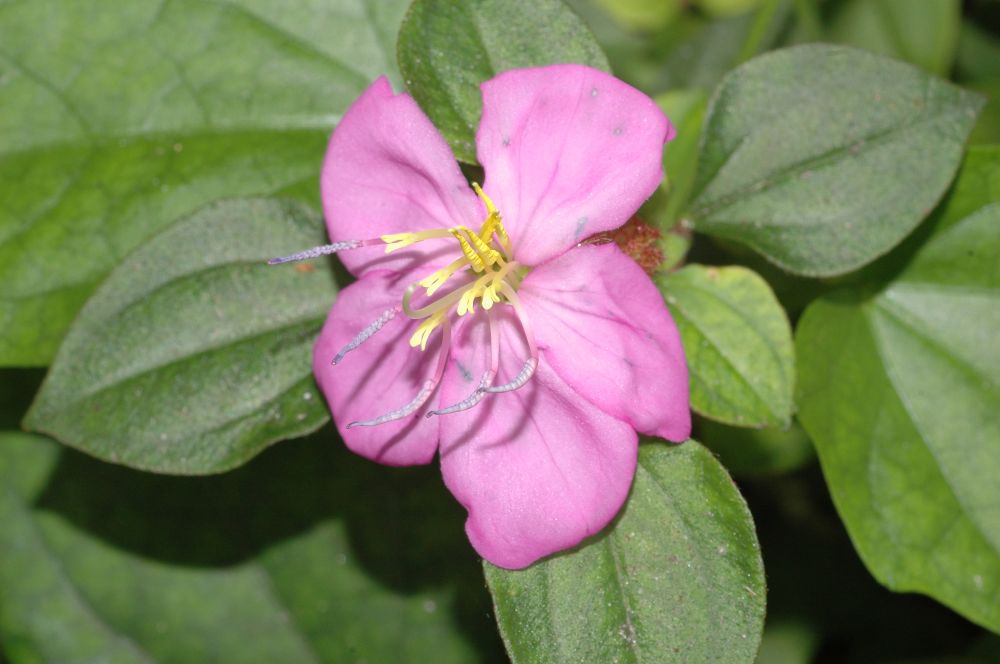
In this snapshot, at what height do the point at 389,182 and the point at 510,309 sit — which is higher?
the point at 389,182

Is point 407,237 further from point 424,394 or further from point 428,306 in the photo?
point 424,394

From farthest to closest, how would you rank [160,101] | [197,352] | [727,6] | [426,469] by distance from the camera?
[727,6]
[426,469]
[160,101]
[197,352]

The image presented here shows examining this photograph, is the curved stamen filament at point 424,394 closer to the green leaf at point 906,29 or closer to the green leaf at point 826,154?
the green leaf at point 826,154

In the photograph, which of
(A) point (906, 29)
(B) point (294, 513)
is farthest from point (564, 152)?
(A) point (906, 29)

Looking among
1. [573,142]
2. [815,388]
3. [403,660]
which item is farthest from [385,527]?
[573,142]

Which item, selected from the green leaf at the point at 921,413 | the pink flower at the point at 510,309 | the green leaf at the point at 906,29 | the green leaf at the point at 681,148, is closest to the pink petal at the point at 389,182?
the pink flower at the point at 510,309

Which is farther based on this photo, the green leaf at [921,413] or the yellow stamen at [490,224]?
the green leaf at [921,413]

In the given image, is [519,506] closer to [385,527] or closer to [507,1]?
[507,1]
